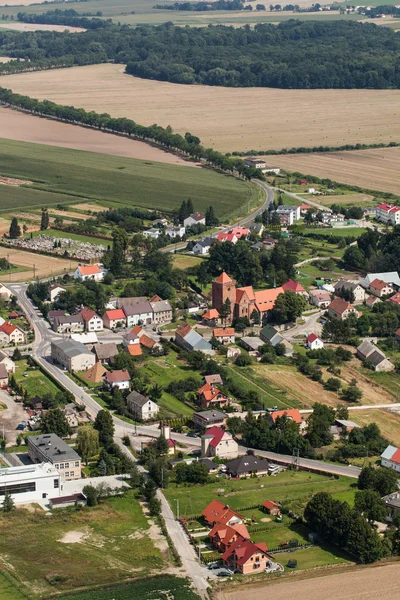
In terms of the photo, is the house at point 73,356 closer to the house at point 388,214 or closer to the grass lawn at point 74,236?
the grass lawn at point 74,236

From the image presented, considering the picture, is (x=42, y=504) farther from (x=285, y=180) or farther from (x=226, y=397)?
(x=285, y=180)

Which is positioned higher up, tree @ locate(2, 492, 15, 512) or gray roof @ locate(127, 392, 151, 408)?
gray roof @ locate(127, 392, 151, 408)

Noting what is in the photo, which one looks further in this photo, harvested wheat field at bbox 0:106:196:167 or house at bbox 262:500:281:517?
harvested wheat field at bbox 0:106:196:167

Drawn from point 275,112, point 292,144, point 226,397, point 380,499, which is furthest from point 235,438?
point 275,112

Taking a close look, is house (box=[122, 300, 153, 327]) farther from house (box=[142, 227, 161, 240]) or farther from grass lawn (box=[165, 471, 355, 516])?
grass lawn (box=[165, 471, 355, 516])

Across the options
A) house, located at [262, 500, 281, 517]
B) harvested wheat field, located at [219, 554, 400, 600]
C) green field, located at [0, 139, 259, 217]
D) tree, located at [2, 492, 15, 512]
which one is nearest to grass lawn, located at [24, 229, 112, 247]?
green field, located at [0, 139, 259, 217]

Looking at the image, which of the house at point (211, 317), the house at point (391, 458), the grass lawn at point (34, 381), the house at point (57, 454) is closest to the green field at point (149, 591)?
the house at point (57, 454)
